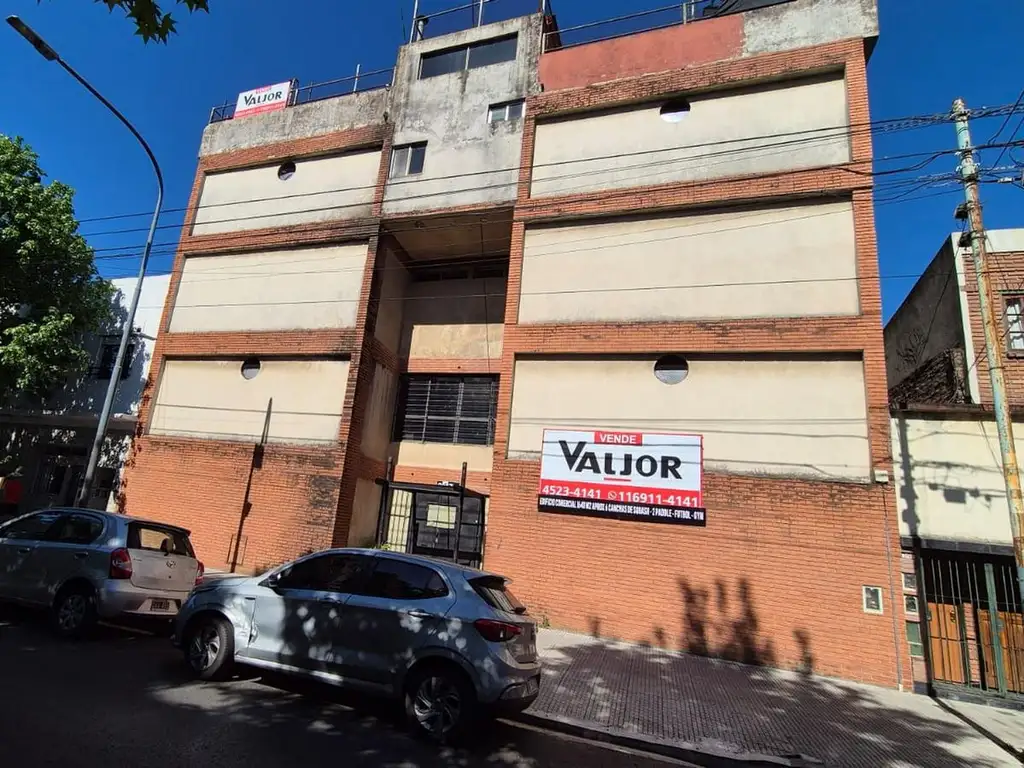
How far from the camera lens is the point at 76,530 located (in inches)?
300

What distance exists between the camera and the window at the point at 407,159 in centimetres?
1500

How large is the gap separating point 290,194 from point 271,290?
3.03 meters

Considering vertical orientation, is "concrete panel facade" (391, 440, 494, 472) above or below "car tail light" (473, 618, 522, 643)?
above

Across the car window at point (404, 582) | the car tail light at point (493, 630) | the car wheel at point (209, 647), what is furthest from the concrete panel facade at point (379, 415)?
the car tail light at point (493, 630)

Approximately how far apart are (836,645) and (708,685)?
8.90ft

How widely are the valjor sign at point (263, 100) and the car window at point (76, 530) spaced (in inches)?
554

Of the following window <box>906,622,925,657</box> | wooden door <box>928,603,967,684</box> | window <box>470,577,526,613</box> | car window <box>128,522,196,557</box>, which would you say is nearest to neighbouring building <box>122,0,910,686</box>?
window <box>906,622,925,657</box>

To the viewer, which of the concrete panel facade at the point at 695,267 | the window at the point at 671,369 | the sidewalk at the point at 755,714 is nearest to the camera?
the sidewalk at the point at 755,714

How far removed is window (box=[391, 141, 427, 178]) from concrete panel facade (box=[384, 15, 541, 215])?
0.54 feet

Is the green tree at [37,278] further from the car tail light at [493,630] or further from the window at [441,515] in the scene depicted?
the car tail light at [493,630]

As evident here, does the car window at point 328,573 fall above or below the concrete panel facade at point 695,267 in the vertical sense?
below

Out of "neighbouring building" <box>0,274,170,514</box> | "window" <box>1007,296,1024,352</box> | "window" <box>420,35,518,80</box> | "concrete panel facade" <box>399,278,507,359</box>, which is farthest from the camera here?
"neighbouring building" <box>0,274,170,514</box>

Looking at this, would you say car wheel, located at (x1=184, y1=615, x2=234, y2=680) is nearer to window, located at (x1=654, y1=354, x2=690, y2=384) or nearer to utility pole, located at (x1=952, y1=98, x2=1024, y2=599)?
window, located at (x1=654, y1=354, x2=690, y2=384)

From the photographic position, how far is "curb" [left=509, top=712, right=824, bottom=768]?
530cm
